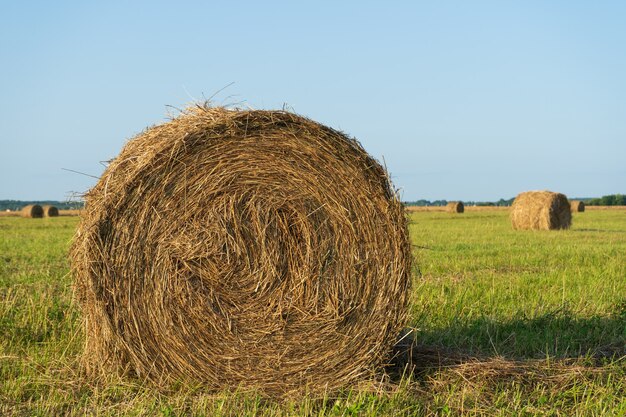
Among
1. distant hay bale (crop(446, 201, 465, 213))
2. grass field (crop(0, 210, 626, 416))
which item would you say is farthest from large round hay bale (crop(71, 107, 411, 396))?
distant hay bale (crop(446, 201, 465, 213))

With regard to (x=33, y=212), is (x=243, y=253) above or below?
below

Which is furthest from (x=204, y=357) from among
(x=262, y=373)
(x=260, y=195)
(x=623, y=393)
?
(x=623, y=393)

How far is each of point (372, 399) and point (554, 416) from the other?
3.98ft

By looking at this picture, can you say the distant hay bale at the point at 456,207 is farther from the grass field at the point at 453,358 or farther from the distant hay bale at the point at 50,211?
the grass field at the point at 453,358

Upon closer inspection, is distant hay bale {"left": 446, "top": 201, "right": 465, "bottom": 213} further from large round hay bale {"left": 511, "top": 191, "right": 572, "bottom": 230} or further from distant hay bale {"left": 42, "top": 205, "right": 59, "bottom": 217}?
distant hay bale {"left": 42, "top": 205, "right": 59, "bottom": 217}

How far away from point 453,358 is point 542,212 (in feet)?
67.4

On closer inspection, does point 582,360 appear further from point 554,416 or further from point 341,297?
point 341,297

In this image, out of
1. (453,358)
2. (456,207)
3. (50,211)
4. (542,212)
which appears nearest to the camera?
(453,358)

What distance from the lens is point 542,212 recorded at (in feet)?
83.2

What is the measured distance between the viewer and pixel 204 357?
17.8ft

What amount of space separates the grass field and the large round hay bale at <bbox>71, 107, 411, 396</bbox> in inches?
10.4

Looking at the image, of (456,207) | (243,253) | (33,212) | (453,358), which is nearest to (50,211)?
(33,212)

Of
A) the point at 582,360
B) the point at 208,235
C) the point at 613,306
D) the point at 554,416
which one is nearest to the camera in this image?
the point at 554,416

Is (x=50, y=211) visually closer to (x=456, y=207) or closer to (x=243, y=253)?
(x=456, y=207)
